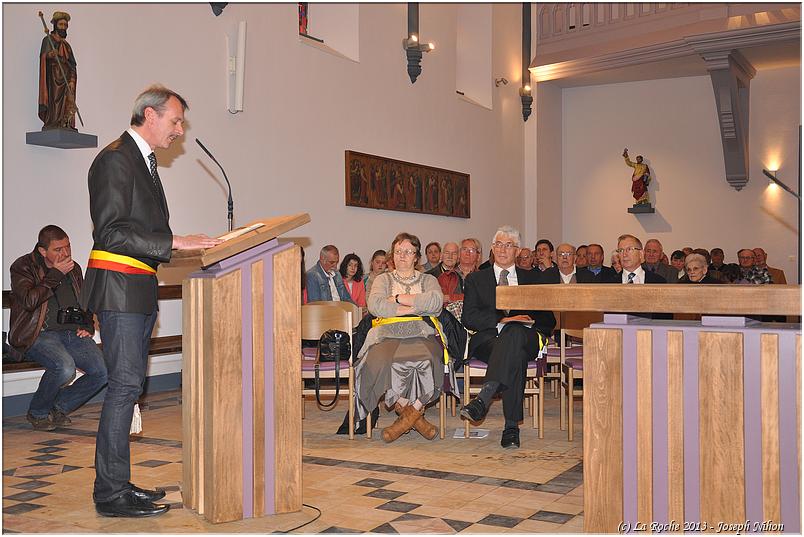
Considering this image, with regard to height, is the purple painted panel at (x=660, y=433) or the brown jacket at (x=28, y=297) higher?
the brown jacket at (x=28, y=297)

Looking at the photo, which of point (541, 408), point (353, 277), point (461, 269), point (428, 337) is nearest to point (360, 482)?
point (428, 337)

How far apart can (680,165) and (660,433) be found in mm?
12037

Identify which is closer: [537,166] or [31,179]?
[31,179]

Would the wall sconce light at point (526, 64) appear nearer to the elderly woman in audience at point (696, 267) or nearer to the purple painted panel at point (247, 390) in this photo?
the elderly woman in audience at point (696, 267)

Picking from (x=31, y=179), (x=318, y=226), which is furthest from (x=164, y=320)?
(x=318, y=226)

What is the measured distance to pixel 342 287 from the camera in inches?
327

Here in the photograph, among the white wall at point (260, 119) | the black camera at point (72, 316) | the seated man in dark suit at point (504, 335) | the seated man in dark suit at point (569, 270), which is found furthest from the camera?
the seated man in dark suit at point (569, 270)

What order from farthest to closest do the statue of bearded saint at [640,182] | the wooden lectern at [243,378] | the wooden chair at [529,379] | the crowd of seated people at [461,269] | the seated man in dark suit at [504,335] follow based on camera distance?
the statue of bearded saint at [640,182] < the crowd of seated people at [461,269] < the wooden chair at [529,379] < the seated man in dark suit at [504,335] < the wooden lectern at [243,378]

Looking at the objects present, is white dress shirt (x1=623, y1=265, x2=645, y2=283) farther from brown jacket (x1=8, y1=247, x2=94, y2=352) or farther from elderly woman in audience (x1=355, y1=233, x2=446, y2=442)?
brown jacket (x1=8, y1=247, x2=94, y2=352)

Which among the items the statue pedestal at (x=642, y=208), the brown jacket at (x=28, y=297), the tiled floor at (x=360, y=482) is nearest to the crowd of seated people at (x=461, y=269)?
the tiled floor at (x=360, y=482)

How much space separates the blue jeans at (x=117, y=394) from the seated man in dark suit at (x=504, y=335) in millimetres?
2117

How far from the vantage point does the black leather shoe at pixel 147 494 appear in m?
3.38

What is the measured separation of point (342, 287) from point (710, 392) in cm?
585

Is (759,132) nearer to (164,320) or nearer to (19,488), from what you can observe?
(164,320)
